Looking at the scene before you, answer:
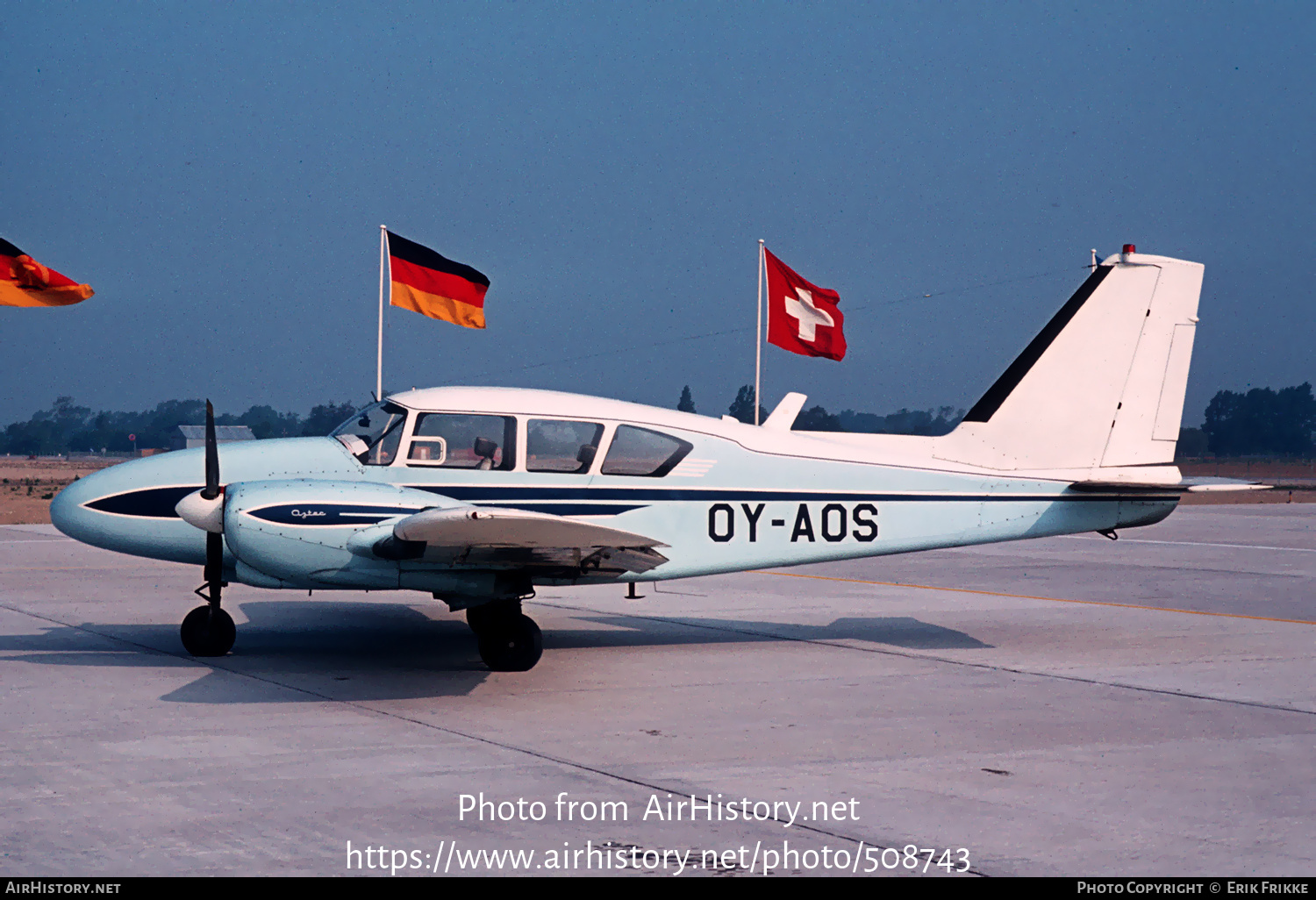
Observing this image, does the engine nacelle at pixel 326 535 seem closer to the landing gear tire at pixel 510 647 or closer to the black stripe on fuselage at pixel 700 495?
the landing gear tire at pixel 510 647

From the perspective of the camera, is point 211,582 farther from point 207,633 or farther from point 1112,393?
point 1112,393

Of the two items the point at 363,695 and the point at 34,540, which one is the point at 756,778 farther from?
the point at 34,540

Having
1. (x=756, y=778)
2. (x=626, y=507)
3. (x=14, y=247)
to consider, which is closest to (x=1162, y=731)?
(x=756, y=778)

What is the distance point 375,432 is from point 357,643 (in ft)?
7.75

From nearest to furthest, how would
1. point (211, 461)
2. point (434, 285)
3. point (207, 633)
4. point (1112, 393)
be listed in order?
1. point (211, 461)
2. point (207, 633)
3. point (1112, 393)
4. point (434, 285)

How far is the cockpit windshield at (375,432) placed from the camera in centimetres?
1082

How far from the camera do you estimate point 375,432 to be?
431 inches

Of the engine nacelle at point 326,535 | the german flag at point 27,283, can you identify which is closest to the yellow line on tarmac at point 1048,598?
the engine nacelle at point 326,535

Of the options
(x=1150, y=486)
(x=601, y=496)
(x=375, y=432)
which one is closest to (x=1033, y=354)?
(x=1150, y=486)

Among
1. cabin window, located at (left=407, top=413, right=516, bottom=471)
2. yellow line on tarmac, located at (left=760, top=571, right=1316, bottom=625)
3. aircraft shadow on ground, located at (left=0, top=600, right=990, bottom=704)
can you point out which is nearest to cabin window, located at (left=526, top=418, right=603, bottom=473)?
cabin window, located at (left=407, top=413, right=516, bottom=471)

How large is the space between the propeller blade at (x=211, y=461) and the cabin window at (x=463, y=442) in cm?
168

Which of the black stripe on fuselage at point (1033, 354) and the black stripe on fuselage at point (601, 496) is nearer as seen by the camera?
the black stripe on fuselage at point (601, 496)

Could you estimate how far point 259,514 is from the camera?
9.29m

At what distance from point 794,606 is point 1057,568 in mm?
7424
